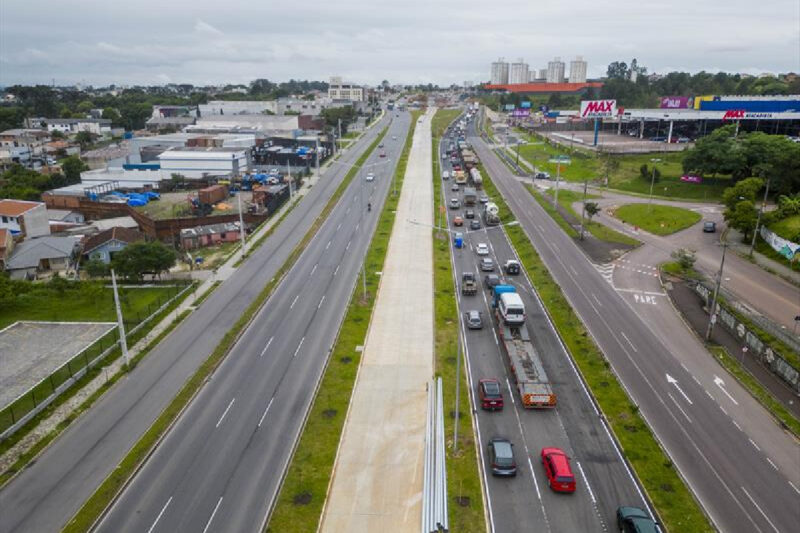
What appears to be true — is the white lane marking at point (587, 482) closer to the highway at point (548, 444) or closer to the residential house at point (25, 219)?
the highway at point (548, 444)

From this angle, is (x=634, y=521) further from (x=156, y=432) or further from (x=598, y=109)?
(x=598, y=109)

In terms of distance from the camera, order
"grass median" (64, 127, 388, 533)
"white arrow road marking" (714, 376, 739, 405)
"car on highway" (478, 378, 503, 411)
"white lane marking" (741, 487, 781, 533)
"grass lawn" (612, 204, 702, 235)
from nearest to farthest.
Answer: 1. "white lane marking" (741, 487, 781, 533)
2. "grass median" (64, 127, 388, 533)
3. "car on highway" (478, 378, 503, 411)
4. "white arrow road marking" (714, 376, 739, 405)
5. "grass lawn" (612, 204, 702, 235)

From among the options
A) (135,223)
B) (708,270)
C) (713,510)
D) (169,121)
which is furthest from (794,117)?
(169,121)

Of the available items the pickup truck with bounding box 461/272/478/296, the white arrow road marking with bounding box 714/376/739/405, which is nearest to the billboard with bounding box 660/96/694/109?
the pickup truck with bounding box 461/272/478/296

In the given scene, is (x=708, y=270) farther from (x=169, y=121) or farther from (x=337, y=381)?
(x=169, y=121)

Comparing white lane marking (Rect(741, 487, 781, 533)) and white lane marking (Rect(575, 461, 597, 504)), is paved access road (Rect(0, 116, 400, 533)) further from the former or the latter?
white lane marking (Rect(741, 487, 781, 533))
